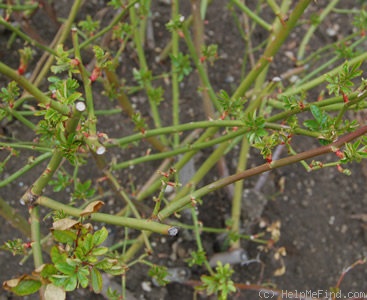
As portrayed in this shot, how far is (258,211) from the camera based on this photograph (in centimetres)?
211

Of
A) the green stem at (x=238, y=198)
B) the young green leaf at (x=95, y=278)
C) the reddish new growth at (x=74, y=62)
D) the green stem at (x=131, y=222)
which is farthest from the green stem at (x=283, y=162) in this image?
the green stem at (x=238, y=198)

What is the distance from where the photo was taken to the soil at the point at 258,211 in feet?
6.49

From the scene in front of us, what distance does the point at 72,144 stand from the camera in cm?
96

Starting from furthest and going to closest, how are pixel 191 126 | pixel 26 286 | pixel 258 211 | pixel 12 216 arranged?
pixel 258 211, pixel 12 216, pixel 191 126, pixel 26 286

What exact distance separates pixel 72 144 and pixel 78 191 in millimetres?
454

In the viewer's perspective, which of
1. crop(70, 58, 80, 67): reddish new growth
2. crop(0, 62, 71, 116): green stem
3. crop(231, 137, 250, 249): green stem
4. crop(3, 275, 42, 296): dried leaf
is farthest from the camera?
crop(231, 137, 250, 249): green stem

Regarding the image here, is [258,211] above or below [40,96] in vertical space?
below

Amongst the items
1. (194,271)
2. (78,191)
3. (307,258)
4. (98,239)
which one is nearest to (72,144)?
(98,239)

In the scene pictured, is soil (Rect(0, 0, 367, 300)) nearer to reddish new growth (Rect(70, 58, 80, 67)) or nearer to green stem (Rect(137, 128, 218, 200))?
green stem (Rect(137, 128, 218, 200))

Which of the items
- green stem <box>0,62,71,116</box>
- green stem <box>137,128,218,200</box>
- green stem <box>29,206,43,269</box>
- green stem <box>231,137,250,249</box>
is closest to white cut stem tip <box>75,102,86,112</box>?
green stem <box>0,62,71,116</box>

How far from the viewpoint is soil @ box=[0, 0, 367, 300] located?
1.98m

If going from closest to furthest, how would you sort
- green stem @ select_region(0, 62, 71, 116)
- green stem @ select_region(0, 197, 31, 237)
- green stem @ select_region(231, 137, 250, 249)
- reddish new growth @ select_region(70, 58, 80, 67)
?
green stem @ select_region(0, 62, 71, 116) → reddish new growth @ select_region(70, 58, 80, 67) → green stem @ select_region(0, 197, 31, 237) → green stem @ select_region(231, 137, 250, 249)

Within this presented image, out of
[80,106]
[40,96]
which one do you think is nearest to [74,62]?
[40,96]

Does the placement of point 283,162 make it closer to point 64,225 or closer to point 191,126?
point 191,126
